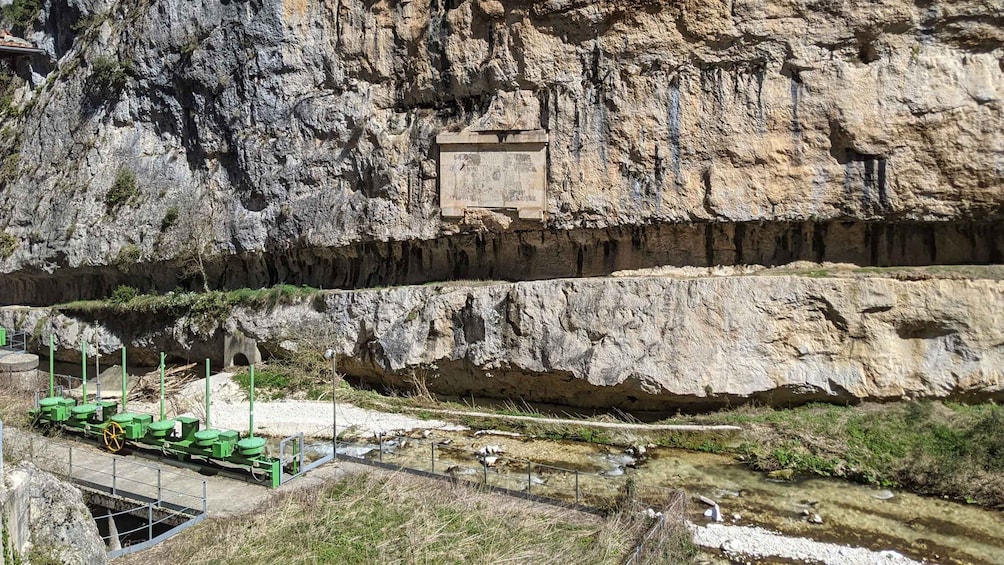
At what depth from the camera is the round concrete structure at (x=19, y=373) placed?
65.3 feet

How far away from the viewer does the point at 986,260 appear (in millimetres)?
16953

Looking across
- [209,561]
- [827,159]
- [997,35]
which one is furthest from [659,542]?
[997,35]

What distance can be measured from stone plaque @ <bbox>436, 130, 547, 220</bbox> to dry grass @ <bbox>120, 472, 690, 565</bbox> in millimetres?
10808

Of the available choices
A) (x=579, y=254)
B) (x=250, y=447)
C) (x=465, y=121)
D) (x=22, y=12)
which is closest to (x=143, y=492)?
(x=250, y=447)

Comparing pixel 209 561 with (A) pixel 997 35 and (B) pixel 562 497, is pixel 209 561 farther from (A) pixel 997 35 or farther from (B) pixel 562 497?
(A) pixel 997 35

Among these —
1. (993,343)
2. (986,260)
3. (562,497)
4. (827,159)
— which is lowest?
(562,497)

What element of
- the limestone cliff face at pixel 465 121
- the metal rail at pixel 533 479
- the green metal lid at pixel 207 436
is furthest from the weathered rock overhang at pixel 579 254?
the green metal lid at pixel 207 436

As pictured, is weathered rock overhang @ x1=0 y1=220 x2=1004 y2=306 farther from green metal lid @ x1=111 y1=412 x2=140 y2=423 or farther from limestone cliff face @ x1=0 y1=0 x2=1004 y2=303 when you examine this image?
green metal lid @ x1=111 y1=412 x2=140 y2=423

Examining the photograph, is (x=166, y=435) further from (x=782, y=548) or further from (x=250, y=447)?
(x=782, y=548)

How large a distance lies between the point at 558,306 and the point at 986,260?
36.0 ft

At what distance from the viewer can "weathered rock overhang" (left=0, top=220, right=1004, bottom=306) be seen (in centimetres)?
1742

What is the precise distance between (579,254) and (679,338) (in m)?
4.49

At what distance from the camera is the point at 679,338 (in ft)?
56.5

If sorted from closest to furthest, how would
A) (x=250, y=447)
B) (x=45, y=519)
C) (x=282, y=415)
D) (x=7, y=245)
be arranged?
1. (x=45, y=519)
2. (x=250, y=447)
3. (x=282, y=415)
4. (x=7, y=245)
